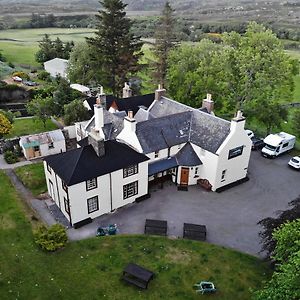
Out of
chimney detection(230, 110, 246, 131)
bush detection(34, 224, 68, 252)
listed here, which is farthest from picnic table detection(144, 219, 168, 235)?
chimney detection(230, 110, 246, 131)

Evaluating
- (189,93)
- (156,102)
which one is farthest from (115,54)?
(156,102)

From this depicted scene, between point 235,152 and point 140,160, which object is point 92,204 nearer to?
point 140,160

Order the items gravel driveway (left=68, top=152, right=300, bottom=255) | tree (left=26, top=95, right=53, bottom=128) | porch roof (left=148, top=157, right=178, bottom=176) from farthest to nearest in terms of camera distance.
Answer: tree (left=26, top=95, right=53, bottom=128) → porch roof (left=148, top=157, right=178, bottom=176) → gravel driveway (left=68, top=152, right=300, bottom=255)

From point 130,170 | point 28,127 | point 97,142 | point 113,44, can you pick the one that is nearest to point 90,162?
point 97,142

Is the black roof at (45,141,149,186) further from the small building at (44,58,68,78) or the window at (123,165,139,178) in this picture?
the small building at (44,58,68,78)

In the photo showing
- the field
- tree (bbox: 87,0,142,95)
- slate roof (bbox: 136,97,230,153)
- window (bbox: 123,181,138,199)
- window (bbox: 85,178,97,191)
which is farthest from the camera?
the field

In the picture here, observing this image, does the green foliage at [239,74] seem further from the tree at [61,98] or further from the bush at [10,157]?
the bush at [10,157]

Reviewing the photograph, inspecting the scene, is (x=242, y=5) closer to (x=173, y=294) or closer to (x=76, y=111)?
(x=76, y=111)
